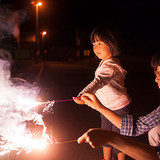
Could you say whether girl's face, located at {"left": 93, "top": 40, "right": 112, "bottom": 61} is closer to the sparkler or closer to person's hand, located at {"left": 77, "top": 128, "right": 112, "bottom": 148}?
the sparkler

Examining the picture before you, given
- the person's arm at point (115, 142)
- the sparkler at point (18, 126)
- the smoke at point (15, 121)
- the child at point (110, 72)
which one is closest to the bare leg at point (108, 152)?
the child at point (110, 72)

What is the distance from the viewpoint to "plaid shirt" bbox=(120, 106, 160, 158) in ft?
7.05

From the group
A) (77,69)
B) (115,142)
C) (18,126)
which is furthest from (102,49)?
(77,69)

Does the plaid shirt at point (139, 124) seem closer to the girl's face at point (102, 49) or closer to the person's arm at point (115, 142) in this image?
the person's arm at point (115, 142)

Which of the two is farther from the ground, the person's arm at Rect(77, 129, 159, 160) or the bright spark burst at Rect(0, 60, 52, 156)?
the person's arm at Rect(77, 129, 159, 160)

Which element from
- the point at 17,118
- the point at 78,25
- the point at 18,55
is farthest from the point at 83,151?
the point at 78,25

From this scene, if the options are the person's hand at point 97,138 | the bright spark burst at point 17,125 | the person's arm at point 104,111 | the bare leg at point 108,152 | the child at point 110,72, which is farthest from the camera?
the bare leg at point 108,152

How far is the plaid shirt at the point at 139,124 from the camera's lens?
2.15 m

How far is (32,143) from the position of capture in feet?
10.2

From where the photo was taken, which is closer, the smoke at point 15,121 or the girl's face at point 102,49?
the smoke at point 15,121

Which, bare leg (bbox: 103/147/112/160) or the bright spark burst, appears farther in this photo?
bare leg (bbox: 103/147/112/160)

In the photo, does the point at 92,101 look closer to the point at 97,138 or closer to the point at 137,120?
the point at 137,120

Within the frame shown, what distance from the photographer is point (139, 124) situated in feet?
7.36

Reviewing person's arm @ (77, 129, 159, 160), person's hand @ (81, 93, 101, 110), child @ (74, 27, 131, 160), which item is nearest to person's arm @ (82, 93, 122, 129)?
person's hand @ (81, 93, 101, 110)
